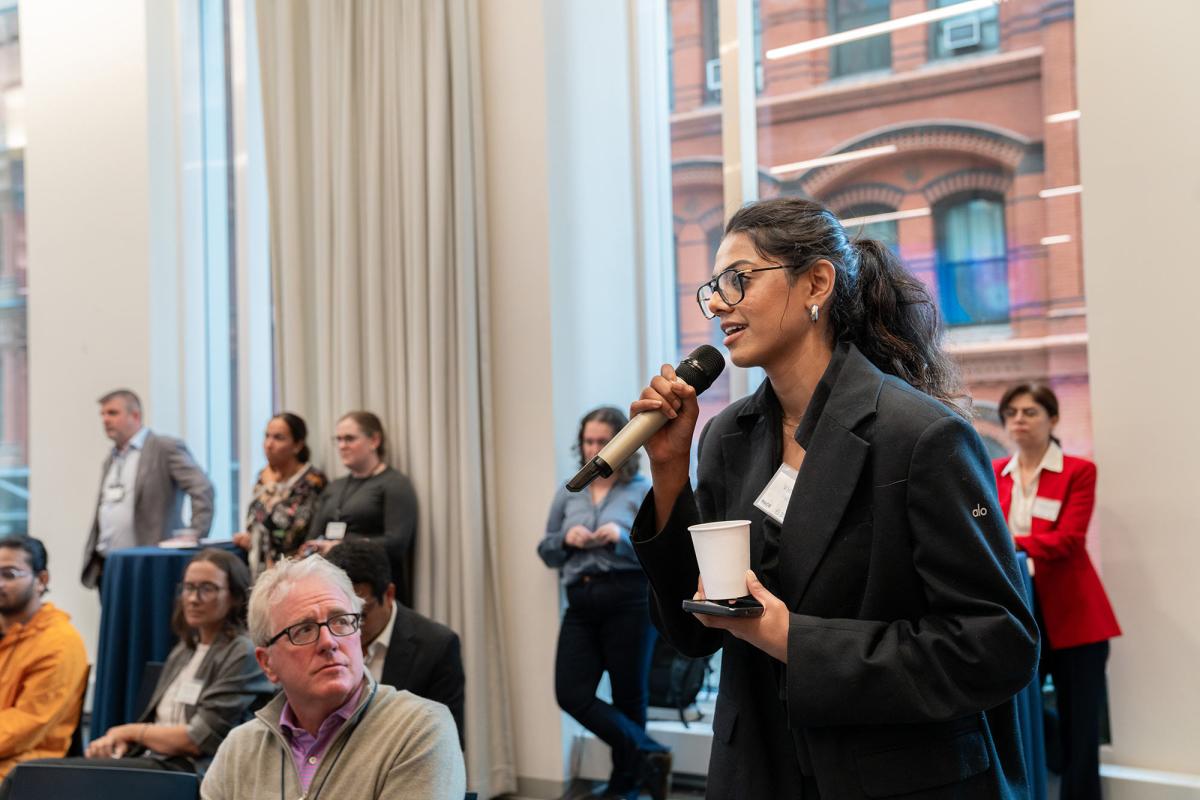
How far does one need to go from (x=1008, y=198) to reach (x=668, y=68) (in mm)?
1751

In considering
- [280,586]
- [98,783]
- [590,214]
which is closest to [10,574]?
[98,783]

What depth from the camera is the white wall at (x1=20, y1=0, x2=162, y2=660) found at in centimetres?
669

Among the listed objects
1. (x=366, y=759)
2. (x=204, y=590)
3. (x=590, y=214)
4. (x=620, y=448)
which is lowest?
(x=366, y=759)

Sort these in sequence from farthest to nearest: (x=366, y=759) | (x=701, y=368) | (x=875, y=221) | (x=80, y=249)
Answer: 1. (x=80, y=249)
2. (x=875, y=221)
3. (x=366, y=759)
4. (x=701, y=368)

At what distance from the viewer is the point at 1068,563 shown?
378cm

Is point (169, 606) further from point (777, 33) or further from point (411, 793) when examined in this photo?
point (777, 33)

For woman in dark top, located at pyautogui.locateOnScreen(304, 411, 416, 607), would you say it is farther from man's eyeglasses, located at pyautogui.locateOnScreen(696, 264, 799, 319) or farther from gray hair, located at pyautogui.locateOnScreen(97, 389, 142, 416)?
man's eyeglasses, located at pyautogui.locateOnScreen(696, 264, 799, 319)

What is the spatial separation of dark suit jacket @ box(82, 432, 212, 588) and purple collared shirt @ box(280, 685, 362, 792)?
13.0ft

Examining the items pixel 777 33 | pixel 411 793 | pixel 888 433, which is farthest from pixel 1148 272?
pixel 411 793

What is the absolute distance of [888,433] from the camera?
1474mm

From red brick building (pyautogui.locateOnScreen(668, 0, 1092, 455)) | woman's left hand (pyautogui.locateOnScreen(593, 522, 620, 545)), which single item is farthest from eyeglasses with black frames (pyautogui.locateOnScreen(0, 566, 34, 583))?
red brick building (pyautogui.locateOnScreen(668, 0, 1092, 455))

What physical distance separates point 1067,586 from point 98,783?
3.04 meters

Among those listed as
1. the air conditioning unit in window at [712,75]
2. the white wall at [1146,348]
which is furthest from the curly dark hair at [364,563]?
the air conditioning unit in window at [712,75]

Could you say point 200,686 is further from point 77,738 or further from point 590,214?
point 590,214
